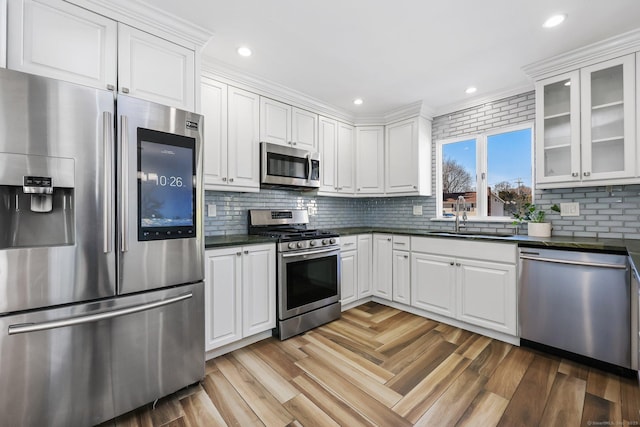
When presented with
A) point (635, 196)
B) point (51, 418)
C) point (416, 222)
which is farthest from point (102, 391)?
point (635, 196)

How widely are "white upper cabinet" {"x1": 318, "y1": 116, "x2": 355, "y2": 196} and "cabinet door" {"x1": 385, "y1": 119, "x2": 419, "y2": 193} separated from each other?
0.51 metres

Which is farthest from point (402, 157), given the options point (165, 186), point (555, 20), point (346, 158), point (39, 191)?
point (39, 191)

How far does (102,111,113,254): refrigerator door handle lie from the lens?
150 centimetres

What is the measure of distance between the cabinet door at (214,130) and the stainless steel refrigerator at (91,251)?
649mm

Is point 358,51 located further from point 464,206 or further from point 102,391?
point 102,391

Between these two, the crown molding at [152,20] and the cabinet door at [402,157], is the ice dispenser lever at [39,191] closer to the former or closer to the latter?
the crown molding at [152,20]

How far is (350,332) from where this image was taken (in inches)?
107

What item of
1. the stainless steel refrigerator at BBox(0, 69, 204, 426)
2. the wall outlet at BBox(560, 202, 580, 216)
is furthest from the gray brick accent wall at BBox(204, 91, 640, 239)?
the stainless steel refrigerator at BBox(0, 69, 204, 426)

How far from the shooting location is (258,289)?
2457mm

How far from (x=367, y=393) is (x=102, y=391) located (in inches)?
61.5

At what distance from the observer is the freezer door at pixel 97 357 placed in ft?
4.28

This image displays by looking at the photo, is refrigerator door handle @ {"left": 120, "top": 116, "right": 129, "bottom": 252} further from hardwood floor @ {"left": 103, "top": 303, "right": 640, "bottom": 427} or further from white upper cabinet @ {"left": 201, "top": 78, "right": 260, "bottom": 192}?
hardwood floor @ {"left": 103, "top": 303, "right": 640, "bottom": 427}

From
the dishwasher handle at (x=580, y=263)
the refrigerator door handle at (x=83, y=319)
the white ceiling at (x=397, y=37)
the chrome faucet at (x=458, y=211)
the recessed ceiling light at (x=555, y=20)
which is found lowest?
the refrigerator door handle at (x=83, y=319)

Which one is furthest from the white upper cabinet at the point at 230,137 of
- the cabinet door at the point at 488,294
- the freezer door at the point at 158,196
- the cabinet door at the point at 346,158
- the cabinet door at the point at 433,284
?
the cabinet door at the point at 488,294
